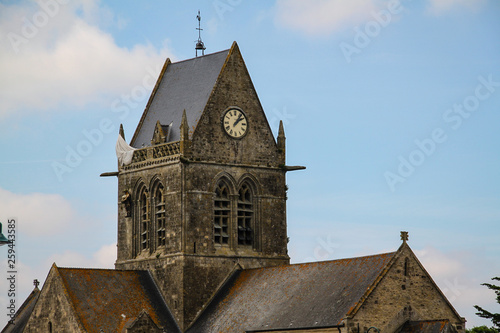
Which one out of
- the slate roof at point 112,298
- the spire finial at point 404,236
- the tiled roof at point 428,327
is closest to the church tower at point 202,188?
the slate roof at point 112,298

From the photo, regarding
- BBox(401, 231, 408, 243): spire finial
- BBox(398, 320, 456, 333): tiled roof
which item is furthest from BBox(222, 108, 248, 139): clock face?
BBox(398, 320, 456, 333): tiled roof

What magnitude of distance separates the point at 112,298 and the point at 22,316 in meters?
10.2

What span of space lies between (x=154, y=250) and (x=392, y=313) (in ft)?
54.7

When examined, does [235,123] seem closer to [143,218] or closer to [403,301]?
[143,218]

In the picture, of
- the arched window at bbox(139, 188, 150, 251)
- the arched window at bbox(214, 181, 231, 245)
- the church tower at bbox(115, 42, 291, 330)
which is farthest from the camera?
the arched window at bbox(139, 188, 150, 251)

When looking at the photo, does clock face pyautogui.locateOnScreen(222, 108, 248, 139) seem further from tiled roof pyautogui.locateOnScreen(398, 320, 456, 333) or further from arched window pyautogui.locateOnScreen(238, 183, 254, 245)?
tiled roof pyautogui.locateOnScreen(398, 320, 456, 333)

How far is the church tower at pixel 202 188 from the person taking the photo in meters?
69.6

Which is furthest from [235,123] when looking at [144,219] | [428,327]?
[428,327]

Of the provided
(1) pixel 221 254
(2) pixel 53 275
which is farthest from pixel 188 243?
(2) pixel 53 275

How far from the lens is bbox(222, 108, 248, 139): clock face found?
7156cm

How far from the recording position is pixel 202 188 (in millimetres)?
70250

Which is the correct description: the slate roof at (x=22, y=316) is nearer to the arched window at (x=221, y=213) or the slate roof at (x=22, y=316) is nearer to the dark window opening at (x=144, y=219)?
the dark window opening at (x=144, y=219)

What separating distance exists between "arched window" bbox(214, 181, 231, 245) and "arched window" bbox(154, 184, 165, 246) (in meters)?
2.82

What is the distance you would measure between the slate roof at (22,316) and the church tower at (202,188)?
616 cm
